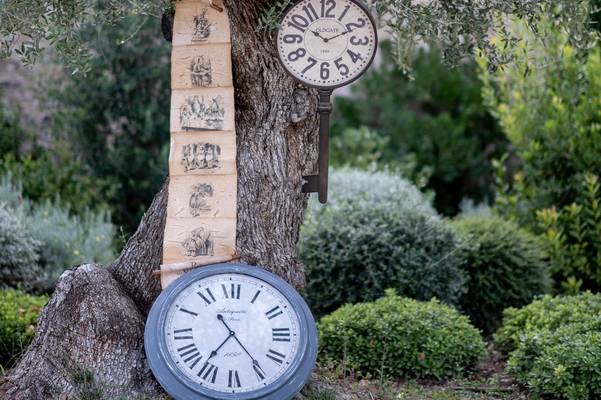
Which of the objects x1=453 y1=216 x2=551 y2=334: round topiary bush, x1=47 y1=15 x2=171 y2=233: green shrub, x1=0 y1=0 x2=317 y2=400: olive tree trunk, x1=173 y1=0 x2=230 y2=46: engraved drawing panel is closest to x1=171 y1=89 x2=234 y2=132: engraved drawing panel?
x1=0 y1=0 x2=317 y2=400: olive tree trunk

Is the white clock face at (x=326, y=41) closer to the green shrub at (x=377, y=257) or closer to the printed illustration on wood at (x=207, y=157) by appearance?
the printed illustration on wood at (x=207, y=157)

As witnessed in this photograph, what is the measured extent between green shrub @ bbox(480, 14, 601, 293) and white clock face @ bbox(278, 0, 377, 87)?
2861 mm

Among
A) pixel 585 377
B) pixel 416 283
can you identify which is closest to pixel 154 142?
pixel 416 283

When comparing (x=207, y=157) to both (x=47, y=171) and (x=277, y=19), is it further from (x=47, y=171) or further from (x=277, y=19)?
(x=47, y=171)

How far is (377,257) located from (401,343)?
41.8 inches

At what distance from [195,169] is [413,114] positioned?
6.19 meters

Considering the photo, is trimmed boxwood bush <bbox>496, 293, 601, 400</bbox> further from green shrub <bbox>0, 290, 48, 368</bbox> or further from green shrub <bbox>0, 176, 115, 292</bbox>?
green shrub <bbox>0, 176, 115, 292</bbox>

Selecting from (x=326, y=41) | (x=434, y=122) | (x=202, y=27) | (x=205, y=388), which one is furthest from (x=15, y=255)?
(x=434, y=122)

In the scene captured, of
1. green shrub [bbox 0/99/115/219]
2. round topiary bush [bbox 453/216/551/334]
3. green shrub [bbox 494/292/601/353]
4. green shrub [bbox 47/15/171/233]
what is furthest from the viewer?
green shrub [bbox 47/15/171/233]

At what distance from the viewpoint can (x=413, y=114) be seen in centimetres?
1050

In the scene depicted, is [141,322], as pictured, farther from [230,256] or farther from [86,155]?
[86,155]

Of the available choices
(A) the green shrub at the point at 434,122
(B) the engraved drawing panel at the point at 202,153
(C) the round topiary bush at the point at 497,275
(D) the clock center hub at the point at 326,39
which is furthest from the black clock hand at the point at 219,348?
(A) the green shrub at the point at 434,122

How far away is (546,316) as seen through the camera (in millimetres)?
5605

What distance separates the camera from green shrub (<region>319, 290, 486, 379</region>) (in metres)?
5.42
